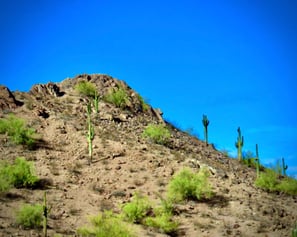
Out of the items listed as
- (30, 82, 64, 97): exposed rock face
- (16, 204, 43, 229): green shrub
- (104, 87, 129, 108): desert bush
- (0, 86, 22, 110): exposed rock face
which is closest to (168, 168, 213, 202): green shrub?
(16, 204, 43, 229): green shrub

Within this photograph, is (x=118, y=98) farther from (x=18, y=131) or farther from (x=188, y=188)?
(x=188, y=188)

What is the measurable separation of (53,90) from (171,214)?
19.1 metres

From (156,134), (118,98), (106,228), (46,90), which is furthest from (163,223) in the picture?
(46,90)

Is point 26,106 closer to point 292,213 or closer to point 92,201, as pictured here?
point 92,201

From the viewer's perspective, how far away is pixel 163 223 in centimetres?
1962

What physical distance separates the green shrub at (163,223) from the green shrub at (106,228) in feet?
4.73

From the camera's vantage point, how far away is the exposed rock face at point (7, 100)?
30.8 m

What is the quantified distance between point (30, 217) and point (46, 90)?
1970cm

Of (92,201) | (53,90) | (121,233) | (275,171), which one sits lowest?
(121,233)

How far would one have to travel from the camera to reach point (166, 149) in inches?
1149

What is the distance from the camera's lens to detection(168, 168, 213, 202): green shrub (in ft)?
74.6

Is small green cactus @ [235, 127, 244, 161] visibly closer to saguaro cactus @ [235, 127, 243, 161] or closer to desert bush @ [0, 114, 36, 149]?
saguaro cactus @ [235, 127, 243, 161]

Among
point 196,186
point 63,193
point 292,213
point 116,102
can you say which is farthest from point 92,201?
point 116,102

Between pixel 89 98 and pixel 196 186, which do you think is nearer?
pixel 196 186
